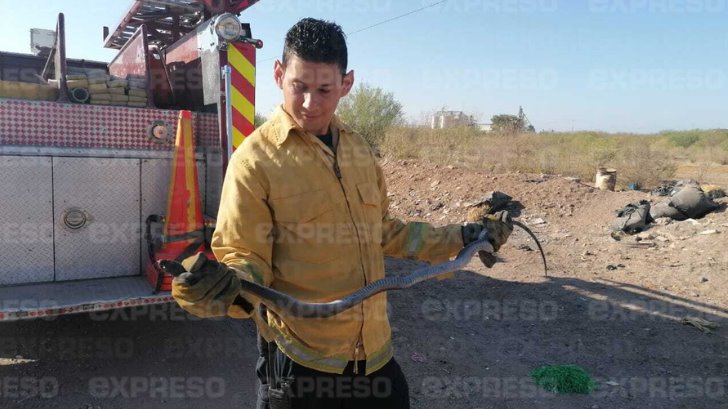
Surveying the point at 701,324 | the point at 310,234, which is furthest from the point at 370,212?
the point at 701,324

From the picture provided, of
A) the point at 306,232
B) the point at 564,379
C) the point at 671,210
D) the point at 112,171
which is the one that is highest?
the point at 112,171

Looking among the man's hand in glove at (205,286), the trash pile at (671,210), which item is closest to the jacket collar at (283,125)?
the man's hand in glove at (205,286)

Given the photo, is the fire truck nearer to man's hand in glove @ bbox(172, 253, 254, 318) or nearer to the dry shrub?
man's hand in glove @ bbox(172, 253, 254, 318)

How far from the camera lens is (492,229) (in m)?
2.28

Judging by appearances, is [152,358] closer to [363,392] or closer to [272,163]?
[363,392]

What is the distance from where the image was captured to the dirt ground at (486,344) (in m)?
3.47

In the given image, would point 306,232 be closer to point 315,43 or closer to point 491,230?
point 315,43

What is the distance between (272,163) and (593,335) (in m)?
3.93

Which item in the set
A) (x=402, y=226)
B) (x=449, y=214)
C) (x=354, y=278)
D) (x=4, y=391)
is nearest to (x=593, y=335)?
(x=402, y=226)

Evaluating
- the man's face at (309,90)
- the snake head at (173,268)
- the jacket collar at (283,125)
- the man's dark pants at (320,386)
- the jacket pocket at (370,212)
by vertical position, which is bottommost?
the man's dark pants at (320,386)

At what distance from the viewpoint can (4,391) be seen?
3328 mm

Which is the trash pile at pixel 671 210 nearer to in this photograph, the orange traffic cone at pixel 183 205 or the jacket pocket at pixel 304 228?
the orange traffic cone at pixel 183 205

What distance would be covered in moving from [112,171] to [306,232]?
2.68m

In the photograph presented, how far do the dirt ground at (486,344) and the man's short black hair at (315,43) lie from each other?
2.44 metres
